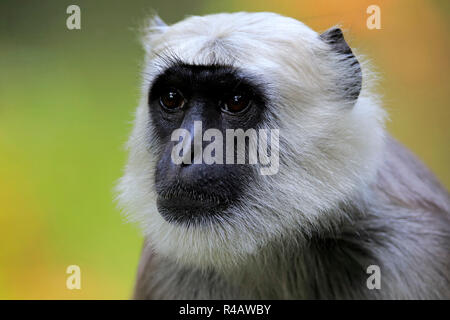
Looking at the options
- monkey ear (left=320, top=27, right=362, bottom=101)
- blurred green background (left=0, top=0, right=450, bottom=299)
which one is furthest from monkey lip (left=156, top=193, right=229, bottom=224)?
blurred green background (left=0, top=0, right=450, bottom=299)

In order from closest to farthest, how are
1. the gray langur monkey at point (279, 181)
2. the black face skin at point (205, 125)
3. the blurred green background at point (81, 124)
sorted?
1. the black face skin at point (205, 125)
2. the gray langur monkey at point (279, 181)
3. the blurred green background at point (81, 124)

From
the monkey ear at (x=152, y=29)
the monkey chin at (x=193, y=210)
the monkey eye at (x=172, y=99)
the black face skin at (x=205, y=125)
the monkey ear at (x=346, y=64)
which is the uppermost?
the monkey ear at (x=152, y=29)

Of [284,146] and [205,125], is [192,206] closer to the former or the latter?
[205,125]

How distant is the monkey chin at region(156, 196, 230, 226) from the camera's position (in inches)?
115

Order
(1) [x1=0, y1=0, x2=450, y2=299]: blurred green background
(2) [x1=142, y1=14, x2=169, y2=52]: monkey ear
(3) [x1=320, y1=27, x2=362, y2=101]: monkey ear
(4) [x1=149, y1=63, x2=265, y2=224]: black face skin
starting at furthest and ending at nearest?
(1) [x1=0, y1=0, x2=450, y2=299]: blurred green background → (2) [x1=142, y1=14, x2=169, y2=52]: monkey ear → (3) [x1=320, y1=27, x2=362, y2=101]: monkey ear → (4) [x1=149, y1=63, x2=265, y2=224]: black face skin

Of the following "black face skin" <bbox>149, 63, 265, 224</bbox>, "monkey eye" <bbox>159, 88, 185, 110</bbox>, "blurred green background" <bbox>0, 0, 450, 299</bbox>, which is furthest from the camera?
"blurred green background" <bbox>0, 0, 450, 299</bbox>

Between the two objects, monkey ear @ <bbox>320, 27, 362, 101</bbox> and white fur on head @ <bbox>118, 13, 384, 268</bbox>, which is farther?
monkey ear @ <bbox>320, 27, 362, 101</bbox>

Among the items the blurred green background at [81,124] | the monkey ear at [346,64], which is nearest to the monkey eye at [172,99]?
the monkey ear at [346,64]

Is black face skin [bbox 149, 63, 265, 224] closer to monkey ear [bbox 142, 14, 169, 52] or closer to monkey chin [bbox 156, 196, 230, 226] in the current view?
monkey chin [bbox 156, 196, 230, 226]

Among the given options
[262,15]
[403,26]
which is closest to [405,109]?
[403,26]

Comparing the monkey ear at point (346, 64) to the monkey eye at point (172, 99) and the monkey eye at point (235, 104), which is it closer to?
the monkey eye at point (235, 104)

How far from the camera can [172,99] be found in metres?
3.14

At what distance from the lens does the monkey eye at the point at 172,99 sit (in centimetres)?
312

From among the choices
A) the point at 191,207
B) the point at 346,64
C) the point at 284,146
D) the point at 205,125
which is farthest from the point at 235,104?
the point at 346,64
